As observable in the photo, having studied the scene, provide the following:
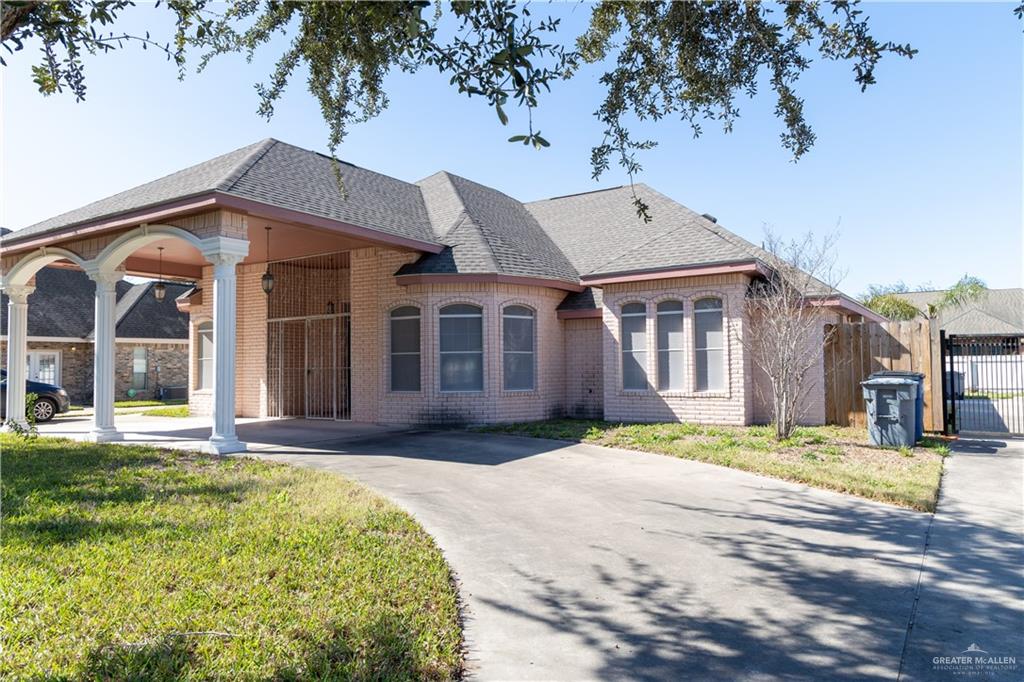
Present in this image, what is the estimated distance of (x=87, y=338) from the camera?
2617cm

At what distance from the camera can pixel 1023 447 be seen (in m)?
10.8

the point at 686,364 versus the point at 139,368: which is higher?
the point at 139,368

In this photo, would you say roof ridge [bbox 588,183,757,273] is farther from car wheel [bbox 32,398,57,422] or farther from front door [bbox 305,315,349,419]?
→ car wheel [bbox 32,398,57,422]

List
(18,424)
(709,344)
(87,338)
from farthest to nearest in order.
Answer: (87,338), (709,344), (18,424)

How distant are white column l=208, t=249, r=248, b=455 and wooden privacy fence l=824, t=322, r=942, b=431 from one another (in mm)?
11803

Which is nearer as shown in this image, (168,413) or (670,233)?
(670,233)

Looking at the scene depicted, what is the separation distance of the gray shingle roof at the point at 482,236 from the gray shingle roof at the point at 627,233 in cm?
71

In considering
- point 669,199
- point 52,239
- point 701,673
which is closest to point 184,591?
point 701,673

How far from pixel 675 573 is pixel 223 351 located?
26.8 feet

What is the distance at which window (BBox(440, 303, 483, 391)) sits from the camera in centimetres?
1430

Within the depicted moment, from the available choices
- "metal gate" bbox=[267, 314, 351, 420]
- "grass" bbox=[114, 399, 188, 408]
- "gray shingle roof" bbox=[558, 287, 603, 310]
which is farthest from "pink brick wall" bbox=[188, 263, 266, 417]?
"grass" bbox=[114, 399, 188, 408]

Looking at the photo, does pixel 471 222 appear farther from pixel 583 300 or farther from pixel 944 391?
pixel 944 391

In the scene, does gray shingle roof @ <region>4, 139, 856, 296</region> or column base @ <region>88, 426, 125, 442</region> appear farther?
gray shingle roof @ <region>4, 139, 856, 296</region>

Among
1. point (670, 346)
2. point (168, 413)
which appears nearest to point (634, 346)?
point (670, 346)
